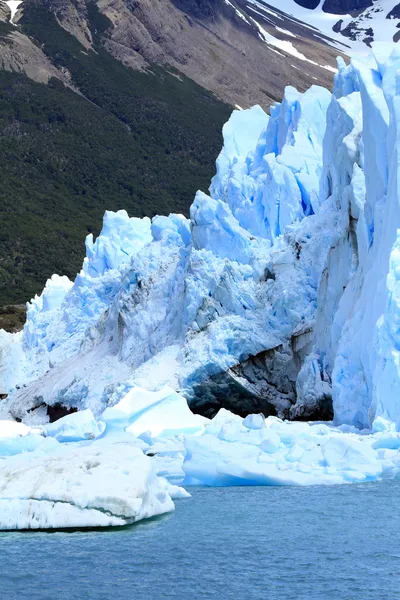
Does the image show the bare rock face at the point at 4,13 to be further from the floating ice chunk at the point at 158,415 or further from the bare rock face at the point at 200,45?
the floating ice chunk at the point at 158,415

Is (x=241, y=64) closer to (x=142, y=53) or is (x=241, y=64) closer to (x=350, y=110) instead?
(x=142, y=53)

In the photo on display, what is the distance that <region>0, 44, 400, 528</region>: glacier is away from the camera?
47.8ft

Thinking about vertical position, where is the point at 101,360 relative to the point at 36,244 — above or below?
above

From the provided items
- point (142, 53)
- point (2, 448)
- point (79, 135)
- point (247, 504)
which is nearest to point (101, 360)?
point (2, 448)

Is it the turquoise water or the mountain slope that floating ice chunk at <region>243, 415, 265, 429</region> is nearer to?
the turquoise water

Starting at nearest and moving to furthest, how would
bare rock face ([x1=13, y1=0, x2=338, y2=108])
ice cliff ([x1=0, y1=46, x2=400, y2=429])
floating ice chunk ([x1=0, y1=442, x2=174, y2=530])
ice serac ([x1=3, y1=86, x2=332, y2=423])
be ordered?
floating ice chunk ([x1=0, y1=442, x2=174, y2=530]) < ice cliff ([x1=0, y1=46, x2=400, y2=429]) < ice serac ([x1=3, y1=86, x2=332, y2=423]) < bare rock face ([x1=13, y1=0, x2=338, y2=108])

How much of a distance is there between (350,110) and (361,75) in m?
3.23

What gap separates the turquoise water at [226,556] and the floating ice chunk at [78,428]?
7.65 meters

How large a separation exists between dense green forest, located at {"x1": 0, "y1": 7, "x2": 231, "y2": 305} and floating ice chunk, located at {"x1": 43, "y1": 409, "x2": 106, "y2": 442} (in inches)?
1744

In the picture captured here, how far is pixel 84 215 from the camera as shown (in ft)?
261

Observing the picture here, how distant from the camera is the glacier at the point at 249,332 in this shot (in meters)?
14.6

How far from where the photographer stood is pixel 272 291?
24.0m

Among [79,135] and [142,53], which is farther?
[142,53]

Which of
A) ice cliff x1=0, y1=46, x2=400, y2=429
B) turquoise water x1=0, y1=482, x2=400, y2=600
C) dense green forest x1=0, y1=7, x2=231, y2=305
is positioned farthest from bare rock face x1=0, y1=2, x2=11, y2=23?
turquoise water x1=0, y1=482, x2=400, y2=600
